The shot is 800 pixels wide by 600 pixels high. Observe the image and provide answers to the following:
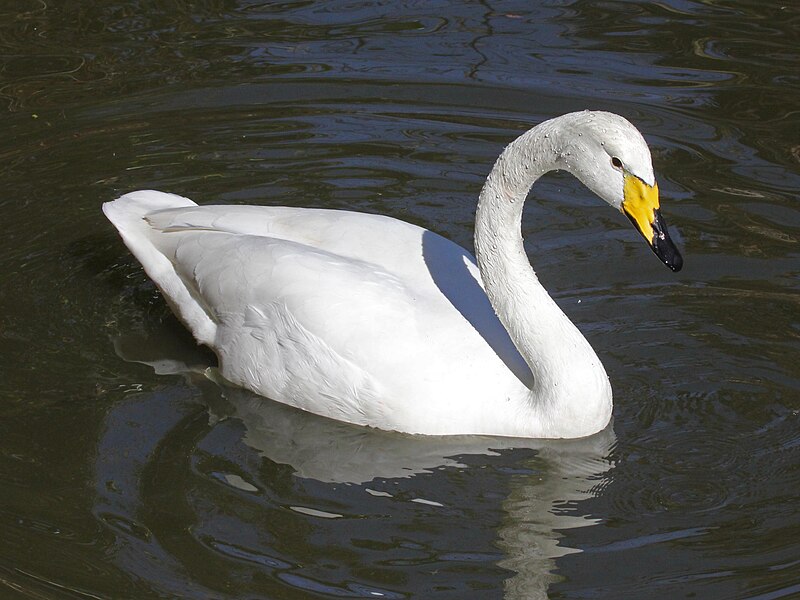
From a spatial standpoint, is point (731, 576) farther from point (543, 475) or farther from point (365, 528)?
point (365, 528)

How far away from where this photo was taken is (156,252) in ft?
25.4

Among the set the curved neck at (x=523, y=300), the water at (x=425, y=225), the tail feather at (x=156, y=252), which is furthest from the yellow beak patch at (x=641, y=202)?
the tail feather at (x=156, y=252)

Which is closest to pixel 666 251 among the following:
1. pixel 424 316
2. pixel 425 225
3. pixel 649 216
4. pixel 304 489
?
pixel 649 216

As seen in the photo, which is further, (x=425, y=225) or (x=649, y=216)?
(x=425, y=225)

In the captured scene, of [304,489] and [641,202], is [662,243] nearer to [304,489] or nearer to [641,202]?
[641,202]

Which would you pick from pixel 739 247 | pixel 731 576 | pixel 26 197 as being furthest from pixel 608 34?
pixel 731 576

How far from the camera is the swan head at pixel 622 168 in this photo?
604cm

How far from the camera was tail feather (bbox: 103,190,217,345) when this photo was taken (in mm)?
7504

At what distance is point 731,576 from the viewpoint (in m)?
5.61

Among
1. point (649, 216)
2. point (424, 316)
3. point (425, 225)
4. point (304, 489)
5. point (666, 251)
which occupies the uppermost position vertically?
point (649, 216)

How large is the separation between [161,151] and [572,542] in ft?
17.2

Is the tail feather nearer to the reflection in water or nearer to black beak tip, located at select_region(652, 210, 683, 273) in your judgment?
the reflection in water

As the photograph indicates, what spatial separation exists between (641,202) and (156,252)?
2958mm

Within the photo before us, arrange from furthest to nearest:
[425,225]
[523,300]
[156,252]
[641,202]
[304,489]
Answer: [425,225]
[156,252]
[523,300]
[304,489]
[641,202]
